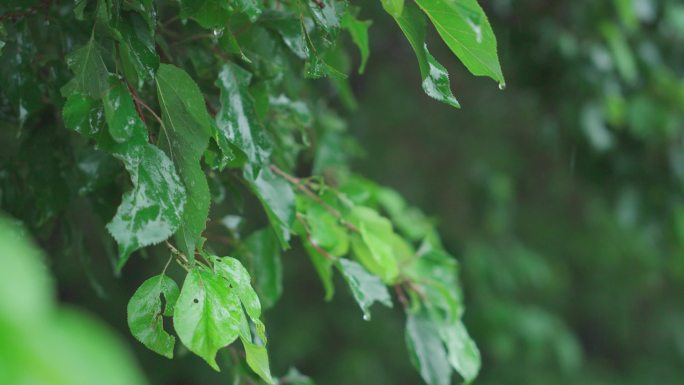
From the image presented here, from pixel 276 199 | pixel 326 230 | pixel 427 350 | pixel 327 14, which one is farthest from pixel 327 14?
pixel 427 350

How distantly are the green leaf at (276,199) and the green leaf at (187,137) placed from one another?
20cm

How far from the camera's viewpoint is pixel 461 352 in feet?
4.34

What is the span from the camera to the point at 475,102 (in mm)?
4023

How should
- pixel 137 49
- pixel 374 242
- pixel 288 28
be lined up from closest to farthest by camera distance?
pixel 137 49 < pixel 288 28 < pixel 374 242

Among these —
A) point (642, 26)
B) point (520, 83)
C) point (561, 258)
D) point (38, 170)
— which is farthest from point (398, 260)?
point (561, 258)

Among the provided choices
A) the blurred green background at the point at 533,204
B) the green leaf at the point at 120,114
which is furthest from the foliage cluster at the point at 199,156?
the blurred green background at the point at 533,204

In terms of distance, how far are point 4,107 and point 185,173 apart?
49 centimetres

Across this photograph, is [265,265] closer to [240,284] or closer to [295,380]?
[295,380]

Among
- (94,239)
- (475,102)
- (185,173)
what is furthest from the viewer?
(475,102)

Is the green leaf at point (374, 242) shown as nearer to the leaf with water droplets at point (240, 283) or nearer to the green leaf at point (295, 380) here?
the green leaf at point (295, 380)

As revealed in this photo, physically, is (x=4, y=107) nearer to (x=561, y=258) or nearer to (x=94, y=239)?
(x=94, y=239)

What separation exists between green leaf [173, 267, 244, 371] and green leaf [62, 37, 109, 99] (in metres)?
0.23

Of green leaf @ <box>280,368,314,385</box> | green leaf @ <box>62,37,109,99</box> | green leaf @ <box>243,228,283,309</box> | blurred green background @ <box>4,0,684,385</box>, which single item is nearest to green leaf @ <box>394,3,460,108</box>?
green leaf @ <box>62,37,109,99</box>

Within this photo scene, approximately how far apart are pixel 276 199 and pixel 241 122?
0.13 meters
